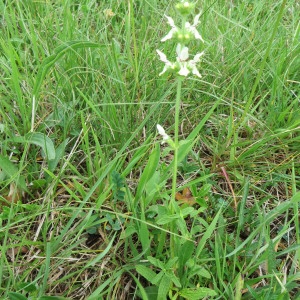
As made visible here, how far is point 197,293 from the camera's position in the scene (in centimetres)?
123

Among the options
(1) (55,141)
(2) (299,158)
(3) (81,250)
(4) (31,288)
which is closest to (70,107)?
(1) (55,141)

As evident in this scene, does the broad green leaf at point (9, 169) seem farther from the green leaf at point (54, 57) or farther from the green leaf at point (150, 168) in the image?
the green leaf at point (150, 168)

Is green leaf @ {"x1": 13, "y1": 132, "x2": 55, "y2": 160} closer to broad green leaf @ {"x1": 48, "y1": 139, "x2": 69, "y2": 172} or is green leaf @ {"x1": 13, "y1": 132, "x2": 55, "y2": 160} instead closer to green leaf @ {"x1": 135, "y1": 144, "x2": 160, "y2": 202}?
broad green leaf @ {"x1": 48, "y1": 139, "x2": 69, "y2": 172}

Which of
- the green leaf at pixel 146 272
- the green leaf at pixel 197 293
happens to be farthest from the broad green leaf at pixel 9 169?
the green leaf at pixel 197 293

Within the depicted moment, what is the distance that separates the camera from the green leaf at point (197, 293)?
122 centimetres

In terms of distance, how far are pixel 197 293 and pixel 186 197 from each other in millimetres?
426

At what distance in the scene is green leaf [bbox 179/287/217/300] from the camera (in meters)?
1.22

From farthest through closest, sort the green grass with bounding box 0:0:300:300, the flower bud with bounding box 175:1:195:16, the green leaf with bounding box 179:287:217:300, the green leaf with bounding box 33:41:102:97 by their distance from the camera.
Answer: the green leaf with bounding box 33:41:102:97, the green grass with bounding box 0:0:300:300, the green leaf with bounding box 179:287:217:300, the flower bud with bounding box 175:1:195:16

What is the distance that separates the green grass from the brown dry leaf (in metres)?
0.03

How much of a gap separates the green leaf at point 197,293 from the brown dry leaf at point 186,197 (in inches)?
13.7

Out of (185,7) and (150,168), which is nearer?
(185,7)

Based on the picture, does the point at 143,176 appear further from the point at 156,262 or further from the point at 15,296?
the point at 15,296

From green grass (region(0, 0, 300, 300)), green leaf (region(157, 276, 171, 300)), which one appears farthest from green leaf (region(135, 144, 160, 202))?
green leaf (region(157, 276, 171, 300))

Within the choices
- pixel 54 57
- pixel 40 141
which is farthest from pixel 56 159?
pixel 54 57
